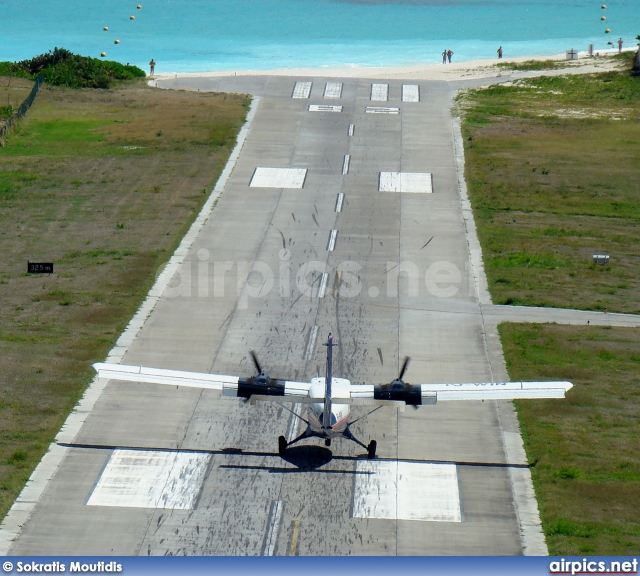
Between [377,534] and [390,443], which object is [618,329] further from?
[377,534]

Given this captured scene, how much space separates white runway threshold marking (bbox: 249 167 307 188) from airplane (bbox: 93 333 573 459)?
1223 inches

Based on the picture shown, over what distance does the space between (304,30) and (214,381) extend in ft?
414

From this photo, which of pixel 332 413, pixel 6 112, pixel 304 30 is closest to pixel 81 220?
pixel 6 112

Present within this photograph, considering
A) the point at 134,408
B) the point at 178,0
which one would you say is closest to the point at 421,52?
the point at 178,0

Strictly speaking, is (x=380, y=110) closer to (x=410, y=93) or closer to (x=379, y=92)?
(x=379, y=92)

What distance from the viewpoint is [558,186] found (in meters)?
63.0

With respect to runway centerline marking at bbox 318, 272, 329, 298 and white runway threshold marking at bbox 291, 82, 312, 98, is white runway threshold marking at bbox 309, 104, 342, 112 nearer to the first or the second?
white runway threshold marking at bbox 291, 82, 312, 98

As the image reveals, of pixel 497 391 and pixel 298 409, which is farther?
pixel 298 409

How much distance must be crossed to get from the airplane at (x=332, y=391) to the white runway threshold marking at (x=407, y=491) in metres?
0.94

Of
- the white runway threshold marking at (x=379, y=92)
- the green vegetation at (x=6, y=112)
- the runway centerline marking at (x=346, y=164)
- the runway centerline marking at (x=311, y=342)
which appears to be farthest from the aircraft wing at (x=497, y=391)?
the white runway threshold marking at (x=379, y=92)

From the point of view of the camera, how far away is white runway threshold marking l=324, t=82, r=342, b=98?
8338cm

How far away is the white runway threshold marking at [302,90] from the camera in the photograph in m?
83.0

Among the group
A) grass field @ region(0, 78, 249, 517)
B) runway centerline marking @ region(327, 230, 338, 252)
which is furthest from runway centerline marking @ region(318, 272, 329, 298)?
grass field @ region(0, 78, 249, 517)

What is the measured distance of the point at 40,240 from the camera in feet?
175
